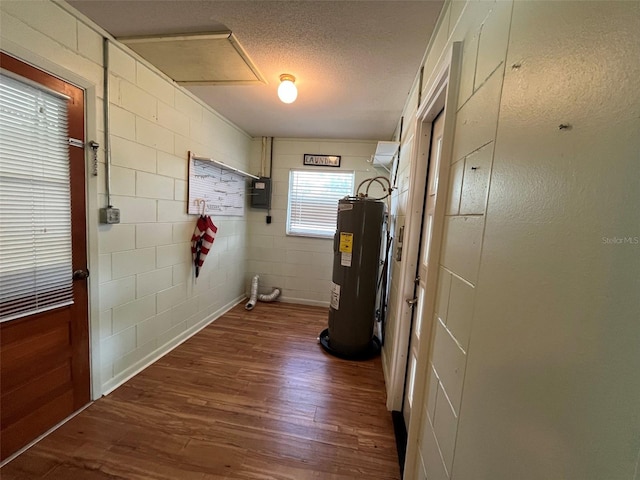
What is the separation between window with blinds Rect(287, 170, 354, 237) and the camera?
3.92 metres

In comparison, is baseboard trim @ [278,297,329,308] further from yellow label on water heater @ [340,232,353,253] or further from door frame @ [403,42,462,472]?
door frame @ [403,42,462,472]

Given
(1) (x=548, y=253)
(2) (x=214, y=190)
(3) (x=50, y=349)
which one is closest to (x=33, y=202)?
(3) (x=50, y=349)

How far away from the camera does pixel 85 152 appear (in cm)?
168

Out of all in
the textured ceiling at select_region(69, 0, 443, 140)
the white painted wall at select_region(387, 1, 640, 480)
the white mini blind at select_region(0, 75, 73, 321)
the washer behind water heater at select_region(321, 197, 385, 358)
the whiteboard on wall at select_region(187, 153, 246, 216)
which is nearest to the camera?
the white painted wall at select_region(387, 1, 640, 480)

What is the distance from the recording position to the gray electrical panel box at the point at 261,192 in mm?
3934

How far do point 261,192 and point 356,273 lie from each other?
2136 mm

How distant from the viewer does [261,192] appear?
3949 millimetres

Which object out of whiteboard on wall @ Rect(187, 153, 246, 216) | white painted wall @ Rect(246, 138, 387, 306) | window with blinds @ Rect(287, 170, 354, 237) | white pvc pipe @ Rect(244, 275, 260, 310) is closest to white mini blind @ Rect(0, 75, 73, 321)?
whiteboard on wall @ Rect(187, 153, 246, 216)

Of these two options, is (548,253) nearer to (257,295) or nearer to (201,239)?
(201,239)

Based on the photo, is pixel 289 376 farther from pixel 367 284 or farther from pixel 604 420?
pixel 604 420

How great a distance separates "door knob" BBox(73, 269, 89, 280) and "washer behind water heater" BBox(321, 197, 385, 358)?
197 centimetres

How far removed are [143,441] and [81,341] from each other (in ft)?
2.56

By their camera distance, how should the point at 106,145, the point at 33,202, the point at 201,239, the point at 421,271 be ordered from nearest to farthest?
the point at 33,202 < the point at 421,271 < the point at 106,145 < the point at 201,239

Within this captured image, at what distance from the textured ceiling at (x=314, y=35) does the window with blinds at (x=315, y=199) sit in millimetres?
1356
